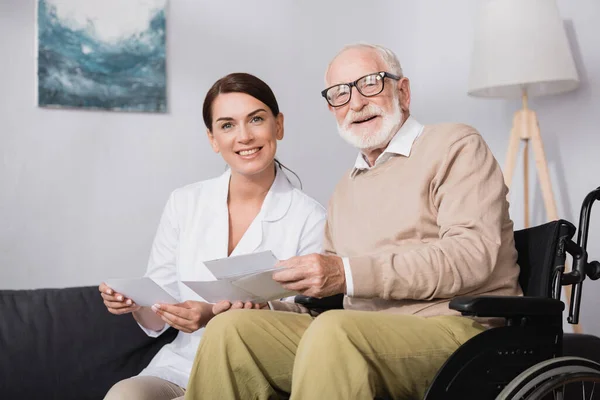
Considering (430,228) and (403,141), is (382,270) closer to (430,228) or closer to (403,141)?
(430,228)

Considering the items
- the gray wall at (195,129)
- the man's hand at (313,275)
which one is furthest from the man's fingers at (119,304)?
the gray wall at (195,129)

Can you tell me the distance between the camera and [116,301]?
1.99 meters

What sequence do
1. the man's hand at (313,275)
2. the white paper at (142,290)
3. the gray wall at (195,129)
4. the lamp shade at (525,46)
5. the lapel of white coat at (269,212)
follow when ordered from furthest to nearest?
the gray wall at (195,129), the lamp shade at (525,46), the lapel of white coat at (269,212), the white paper at (142,290), the man's hand at (313,275)

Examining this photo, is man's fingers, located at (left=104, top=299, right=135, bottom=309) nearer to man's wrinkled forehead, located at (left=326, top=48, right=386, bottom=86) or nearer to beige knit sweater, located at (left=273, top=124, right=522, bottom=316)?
beige knit sweater, located at (left=273, top=124, right=522, bottom=316)

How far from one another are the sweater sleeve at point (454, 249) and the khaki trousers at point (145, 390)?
2.17ft

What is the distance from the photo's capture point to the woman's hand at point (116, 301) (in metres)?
1.96

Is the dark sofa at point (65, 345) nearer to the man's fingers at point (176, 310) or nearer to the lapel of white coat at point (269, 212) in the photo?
the lapel of white coat at point (269, 212)

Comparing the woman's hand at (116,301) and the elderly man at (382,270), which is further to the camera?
the woman's hand at (116,301)

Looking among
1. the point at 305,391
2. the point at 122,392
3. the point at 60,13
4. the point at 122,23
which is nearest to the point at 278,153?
the point at 122,23

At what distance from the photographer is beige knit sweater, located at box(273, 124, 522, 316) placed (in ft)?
5.31

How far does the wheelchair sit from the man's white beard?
480 mm

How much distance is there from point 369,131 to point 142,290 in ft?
2.34

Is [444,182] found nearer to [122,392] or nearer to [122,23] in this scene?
[122,392]

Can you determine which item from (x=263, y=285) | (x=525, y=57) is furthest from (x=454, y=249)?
(x=525, y=57)
